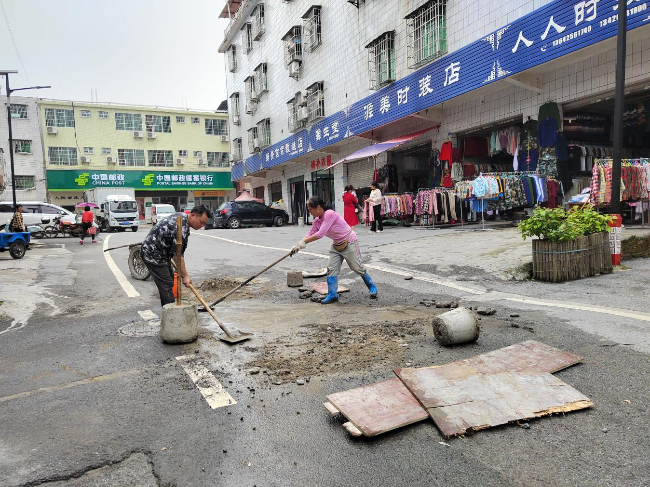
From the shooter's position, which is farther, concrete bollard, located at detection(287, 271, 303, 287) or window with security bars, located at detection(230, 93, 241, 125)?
window with security bars, located at detection(230, 93, 241, 125)

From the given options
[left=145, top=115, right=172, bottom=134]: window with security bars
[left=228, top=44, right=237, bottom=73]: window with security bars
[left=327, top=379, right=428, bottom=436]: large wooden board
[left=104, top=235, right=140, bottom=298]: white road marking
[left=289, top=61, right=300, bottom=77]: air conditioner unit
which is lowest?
[left=327, top=379, right=428, bottom=436]: large wooden board

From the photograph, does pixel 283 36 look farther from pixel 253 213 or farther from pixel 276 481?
pixel 276 481

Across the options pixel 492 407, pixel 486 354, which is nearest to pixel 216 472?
pixel 492 407

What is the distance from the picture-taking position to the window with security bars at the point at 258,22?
28250 millimetres

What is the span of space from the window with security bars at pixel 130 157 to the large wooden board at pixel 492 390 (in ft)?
135

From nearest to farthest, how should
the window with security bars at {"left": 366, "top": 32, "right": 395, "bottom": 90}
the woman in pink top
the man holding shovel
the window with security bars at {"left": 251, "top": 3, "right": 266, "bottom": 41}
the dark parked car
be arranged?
the man holding shovel < the woman in pink top < the window with security bars at {"left": 366, "top": 32, "right": 395, "bottom": 90} < the dark parked car < the window with security bars at {"left": 251, "top": 3, "right": 266, "bottom": 41}

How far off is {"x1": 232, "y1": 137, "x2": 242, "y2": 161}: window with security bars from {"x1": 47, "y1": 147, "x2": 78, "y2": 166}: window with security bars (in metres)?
13.8

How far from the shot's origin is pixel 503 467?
7.59 feet

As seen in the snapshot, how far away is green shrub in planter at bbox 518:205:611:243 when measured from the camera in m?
6.77

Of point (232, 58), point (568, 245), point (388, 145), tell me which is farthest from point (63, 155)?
point (568, 245)

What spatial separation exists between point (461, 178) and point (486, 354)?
12159 millimetres

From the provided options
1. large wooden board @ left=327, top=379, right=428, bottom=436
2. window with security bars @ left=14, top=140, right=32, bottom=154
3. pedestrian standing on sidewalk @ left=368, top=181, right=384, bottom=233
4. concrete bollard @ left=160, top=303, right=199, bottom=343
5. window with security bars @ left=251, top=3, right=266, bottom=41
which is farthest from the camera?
window with security bars @ left=14, top=140, right=32, bottom=154

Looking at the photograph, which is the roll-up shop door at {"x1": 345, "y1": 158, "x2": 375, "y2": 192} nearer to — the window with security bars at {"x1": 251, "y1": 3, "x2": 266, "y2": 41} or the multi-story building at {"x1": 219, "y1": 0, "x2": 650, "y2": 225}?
the multi-story building at {"x1": 219, "y1": 0, "x2": 650, "y2": 225}

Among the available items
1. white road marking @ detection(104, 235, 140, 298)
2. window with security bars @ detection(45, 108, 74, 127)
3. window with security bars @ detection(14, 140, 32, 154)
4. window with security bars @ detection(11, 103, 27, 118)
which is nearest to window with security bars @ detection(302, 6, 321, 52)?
white road marking @ detection(104, 235, 140, 298)
